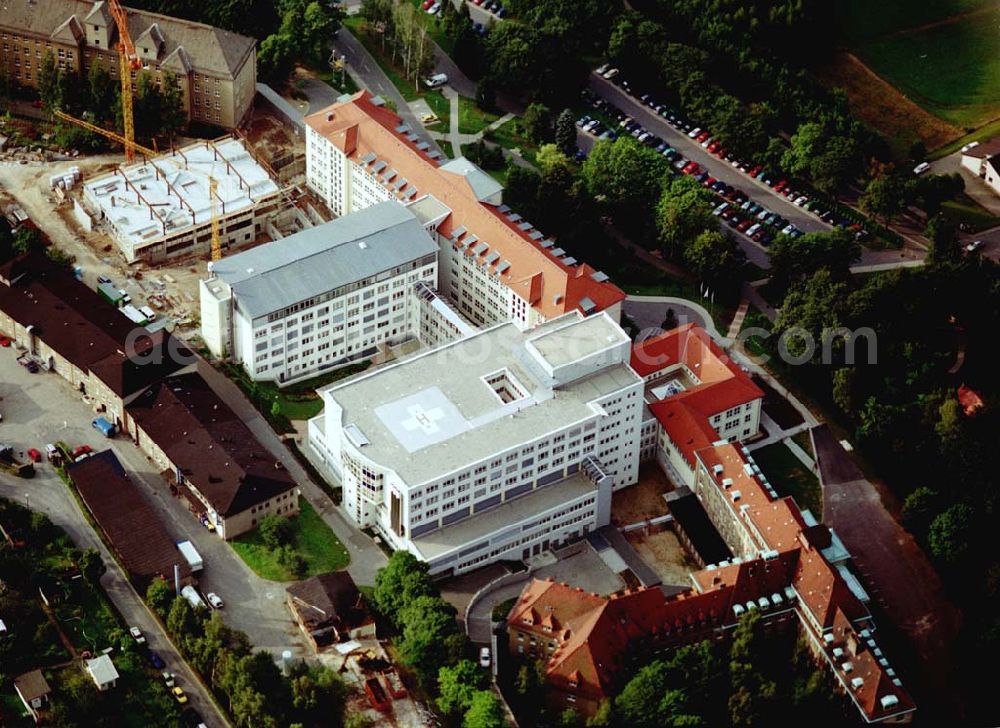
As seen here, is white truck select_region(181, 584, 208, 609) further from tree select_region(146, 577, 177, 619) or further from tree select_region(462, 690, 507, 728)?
tree select_region(462, 690, 507, 728)

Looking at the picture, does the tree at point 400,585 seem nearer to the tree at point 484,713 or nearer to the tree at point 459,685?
the tree at point 459,685

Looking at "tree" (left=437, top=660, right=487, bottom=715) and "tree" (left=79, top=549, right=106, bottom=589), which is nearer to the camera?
"tree" (left=437, top=660, right=487, bottom=715)

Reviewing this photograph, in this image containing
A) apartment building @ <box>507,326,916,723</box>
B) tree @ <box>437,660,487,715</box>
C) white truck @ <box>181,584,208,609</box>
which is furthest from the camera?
white truck @ <box>181,584,208,609</box>

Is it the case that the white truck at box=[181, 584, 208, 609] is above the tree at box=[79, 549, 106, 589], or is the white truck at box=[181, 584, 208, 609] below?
below

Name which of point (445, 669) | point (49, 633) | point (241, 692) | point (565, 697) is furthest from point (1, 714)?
point (565, 697)

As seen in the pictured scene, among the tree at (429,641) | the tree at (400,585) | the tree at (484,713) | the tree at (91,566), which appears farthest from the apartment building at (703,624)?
the tree at (91,566)

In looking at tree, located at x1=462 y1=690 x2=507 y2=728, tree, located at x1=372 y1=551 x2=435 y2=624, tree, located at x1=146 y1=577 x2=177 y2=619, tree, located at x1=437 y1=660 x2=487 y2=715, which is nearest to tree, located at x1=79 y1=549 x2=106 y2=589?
tree, located at x1=146 y1=577 x2=177 y2=619

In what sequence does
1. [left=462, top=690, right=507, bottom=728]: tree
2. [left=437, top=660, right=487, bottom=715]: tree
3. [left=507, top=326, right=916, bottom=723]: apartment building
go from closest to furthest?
[left=462, top=690, right=507, bottom=728]: tree
[left=437, top=660, right=487, bottom=715]: tree
[left=507, top=326, right=916, bottom=723]: apartment building
